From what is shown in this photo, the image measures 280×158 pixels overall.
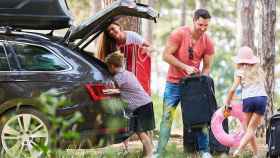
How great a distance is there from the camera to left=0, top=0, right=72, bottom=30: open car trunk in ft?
27.4

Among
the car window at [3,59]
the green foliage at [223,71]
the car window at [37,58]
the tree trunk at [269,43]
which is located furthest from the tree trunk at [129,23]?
the green foliage at [223,71]

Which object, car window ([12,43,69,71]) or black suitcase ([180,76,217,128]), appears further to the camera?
black suitcase ([180,76,217,128])

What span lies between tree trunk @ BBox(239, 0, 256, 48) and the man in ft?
21.4

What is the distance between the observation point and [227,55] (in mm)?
49844

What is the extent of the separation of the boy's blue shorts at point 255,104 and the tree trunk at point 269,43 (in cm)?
366

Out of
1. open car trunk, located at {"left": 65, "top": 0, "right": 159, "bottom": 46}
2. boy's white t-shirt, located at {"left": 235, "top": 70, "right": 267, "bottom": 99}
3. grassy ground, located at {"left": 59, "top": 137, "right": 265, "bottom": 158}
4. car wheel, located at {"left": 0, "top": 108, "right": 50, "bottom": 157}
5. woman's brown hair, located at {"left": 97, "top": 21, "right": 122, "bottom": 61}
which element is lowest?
grassy ground, located at {"left": 59, "top": 137, "right": 265, "bottom": 158}

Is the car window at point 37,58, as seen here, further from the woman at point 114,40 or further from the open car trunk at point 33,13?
the woman at point 114,40

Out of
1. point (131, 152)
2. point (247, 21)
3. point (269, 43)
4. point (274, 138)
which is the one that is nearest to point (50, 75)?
point (131, 152)

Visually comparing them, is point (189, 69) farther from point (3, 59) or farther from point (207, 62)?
point (3, 59)

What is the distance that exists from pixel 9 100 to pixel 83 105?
82cm

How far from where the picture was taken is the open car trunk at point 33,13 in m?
8.34

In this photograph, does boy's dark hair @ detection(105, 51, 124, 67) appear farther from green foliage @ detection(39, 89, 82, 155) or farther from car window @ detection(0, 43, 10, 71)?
green foliage @ detection(39, 89, 82, 155)

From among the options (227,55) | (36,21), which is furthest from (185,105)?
(227,55)

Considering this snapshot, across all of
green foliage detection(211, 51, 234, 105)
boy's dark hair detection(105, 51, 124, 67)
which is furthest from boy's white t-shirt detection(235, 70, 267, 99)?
green foliage detection(211, 51, 234, 105)
